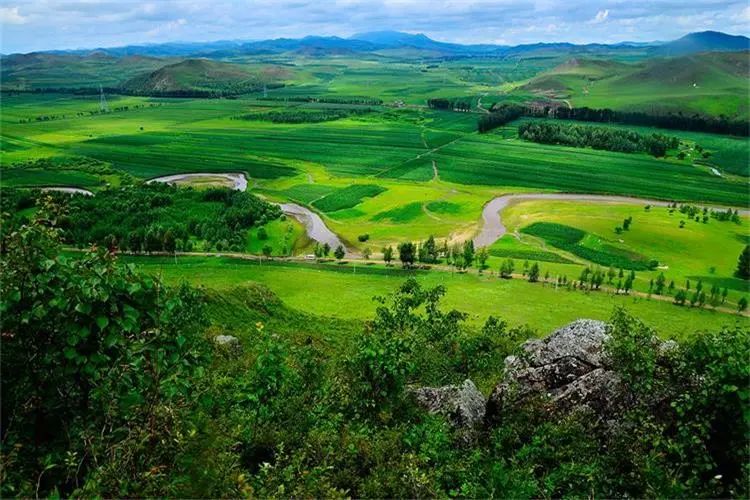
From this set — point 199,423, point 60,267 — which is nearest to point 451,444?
point 199,423

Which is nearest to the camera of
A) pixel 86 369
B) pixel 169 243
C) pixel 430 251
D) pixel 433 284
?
pixel 86 369

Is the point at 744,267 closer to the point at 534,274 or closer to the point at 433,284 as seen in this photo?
the point at 534,274

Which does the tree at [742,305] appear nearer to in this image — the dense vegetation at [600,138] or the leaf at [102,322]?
the leaf at [102,322]

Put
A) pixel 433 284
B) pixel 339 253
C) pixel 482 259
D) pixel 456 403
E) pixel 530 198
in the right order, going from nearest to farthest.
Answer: pixel 456 403 → pixel 433 284 → pixel 482 259 → pixel 339 253 → pixel 530 198

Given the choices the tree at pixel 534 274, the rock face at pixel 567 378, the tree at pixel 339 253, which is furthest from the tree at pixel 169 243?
the rock face at pixel 567 378

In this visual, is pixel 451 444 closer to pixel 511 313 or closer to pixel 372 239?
pixel 511 313

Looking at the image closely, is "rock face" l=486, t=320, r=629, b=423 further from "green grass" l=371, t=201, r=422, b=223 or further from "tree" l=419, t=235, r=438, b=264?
"green grass" l=371, t=201, r=422, b=223

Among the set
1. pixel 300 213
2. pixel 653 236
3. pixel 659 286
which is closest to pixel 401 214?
pixel 300 213
